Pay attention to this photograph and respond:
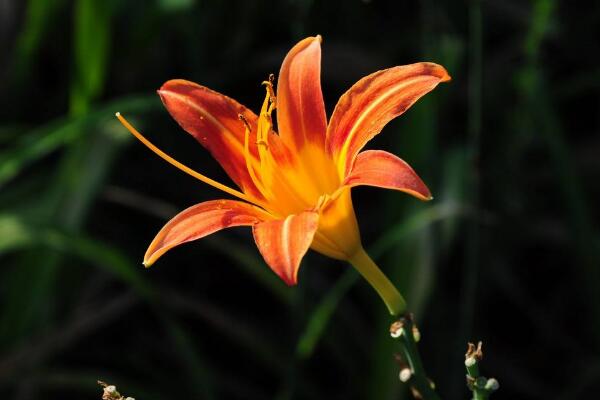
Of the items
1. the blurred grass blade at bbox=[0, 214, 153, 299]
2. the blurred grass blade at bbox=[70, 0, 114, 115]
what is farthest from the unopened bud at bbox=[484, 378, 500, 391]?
the blurred grass blade at bbox=[70, 0, 114, 115]

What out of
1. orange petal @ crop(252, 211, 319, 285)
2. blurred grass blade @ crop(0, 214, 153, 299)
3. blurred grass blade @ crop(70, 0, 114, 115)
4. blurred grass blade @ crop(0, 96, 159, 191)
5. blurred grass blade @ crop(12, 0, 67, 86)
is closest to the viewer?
orange petal @ crop(252, 211, 319, 285)

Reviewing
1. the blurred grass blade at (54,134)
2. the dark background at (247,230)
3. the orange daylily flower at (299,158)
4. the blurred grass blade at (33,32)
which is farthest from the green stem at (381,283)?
the blurred grass blade at (33,32)

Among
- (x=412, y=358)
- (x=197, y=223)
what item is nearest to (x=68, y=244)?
(x=197, y=223)

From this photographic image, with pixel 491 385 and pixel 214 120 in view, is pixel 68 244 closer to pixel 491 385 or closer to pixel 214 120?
pixel 214 120

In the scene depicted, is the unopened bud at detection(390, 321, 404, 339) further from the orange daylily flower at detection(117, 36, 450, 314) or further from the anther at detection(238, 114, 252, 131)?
the anther at detection(238, 114, 252, 131)

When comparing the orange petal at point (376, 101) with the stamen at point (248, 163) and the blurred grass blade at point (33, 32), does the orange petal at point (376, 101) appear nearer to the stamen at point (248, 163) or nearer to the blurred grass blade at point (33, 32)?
the stamen at point (248, 163)

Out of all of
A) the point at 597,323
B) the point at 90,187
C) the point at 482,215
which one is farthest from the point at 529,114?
the point at 90,187
